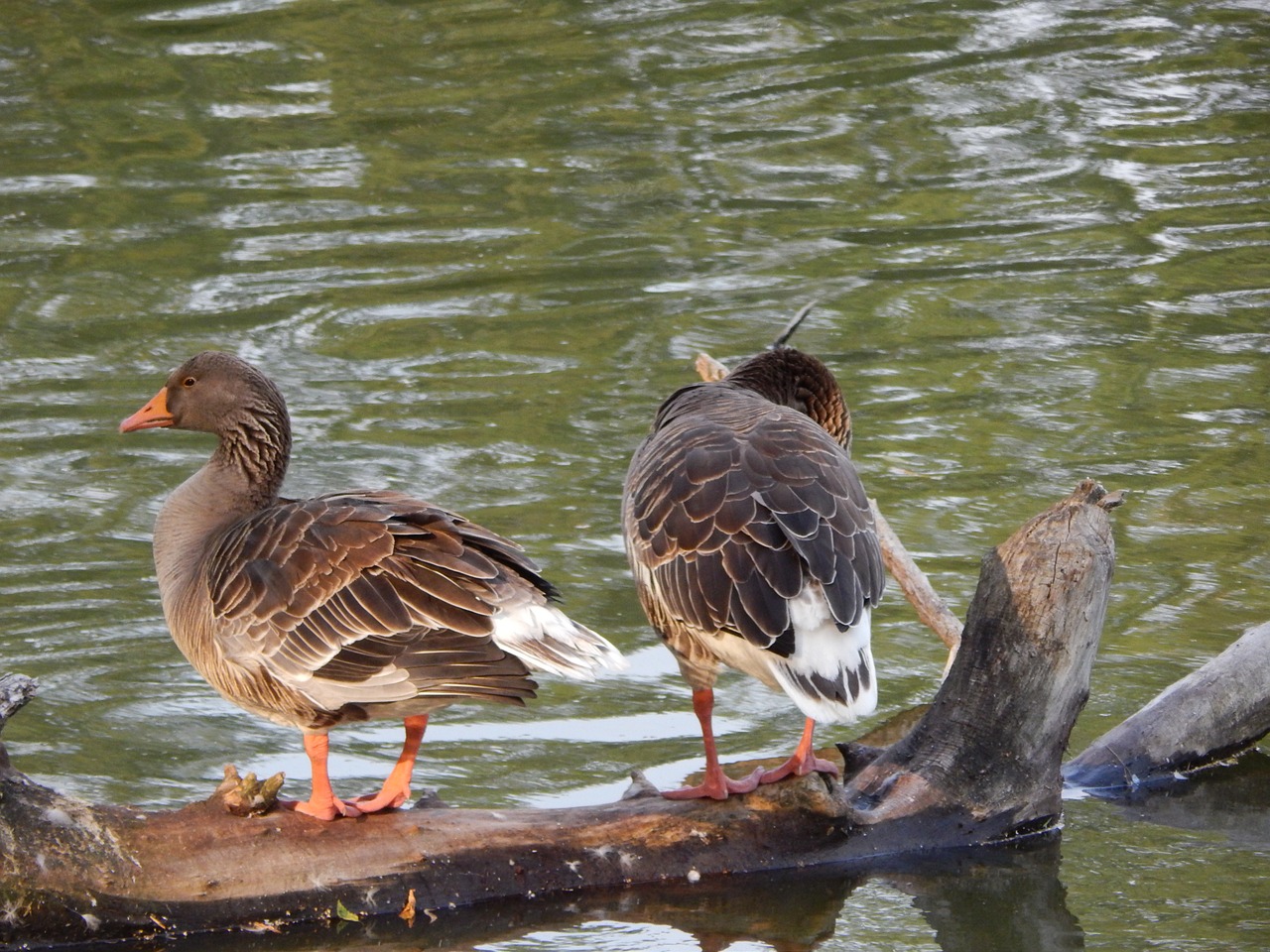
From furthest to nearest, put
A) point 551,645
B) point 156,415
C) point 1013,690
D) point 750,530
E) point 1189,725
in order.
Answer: point 156,415
point 1189,725
point 1013,690
point 750,530
point 551,645

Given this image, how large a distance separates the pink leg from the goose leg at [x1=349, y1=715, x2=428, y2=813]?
3.57 feet

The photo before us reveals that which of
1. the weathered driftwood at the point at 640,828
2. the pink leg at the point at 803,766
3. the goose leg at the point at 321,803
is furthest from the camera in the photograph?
the pink leg at the point at 803,766

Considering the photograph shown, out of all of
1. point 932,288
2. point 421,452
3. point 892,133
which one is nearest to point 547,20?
point 892,133

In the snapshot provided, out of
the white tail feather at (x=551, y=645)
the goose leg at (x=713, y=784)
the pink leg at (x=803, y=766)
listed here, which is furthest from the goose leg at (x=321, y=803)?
the pink leg at (x=803, y=766)

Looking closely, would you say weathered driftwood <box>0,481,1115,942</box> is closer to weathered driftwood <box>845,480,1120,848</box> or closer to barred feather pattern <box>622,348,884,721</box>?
weathered driftwood <box>845,480,1120,848</box>

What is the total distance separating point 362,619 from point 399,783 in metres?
0.56

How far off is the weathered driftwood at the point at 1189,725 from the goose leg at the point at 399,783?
7.71ft

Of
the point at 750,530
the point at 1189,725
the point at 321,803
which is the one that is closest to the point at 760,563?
the point at 750,530

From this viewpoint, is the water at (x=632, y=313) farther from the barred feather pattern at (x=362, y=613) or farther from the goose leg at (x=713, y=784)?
the barred feather pattern at (x=362, y=613)

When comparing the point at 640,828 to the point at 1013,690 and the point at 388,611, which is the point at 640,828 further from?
the point at 1013,690

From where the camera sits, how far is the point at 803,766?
5777 millimetres

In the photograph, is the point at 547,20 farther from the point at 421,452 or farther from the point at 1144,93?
the point at 421,452

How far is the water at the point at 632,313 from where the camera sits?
701 centimetres

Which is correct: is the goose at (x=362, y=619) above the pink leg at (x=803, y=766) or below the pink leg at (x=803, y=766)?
above
